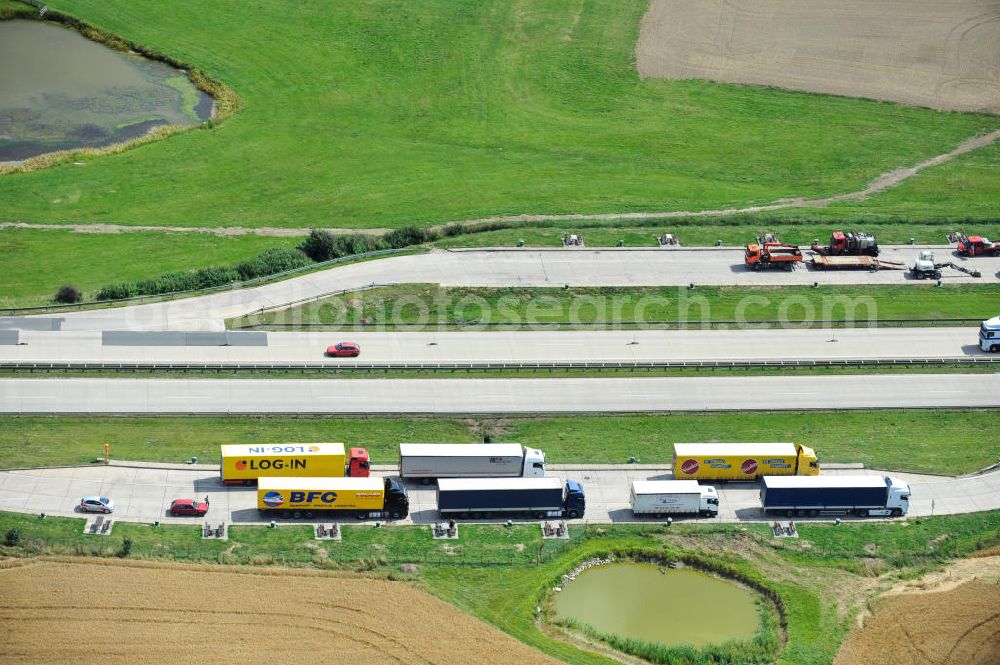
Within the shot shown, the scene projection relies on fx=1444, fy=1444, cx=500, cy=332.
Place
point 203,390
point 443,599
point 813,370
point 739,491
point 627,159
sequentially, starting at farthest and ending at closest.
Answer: point 627,159 → point 813,370 → point 203,390 → point 739,491 → point 443,599

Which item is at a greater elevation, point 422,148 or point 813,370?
point 422,148

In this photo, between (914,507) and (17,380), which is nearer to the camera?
(914,507)

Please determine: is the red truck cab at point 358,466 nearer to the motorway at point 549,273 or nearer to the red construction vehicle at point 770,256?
the motorway at point 549,273

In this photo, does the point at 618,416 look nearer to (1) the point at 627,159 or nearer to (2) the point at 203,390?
(2) the point at 203,390

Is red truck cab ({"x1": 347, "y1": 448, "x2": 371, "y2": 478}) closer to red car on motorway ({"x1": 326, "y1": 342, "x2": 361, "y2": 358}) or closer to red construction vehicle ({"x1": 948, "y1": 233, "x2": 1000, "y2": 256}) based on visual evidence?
red car on motorway ({"x1": 326, "y1": 342, "x2": 361, "y2": 358})

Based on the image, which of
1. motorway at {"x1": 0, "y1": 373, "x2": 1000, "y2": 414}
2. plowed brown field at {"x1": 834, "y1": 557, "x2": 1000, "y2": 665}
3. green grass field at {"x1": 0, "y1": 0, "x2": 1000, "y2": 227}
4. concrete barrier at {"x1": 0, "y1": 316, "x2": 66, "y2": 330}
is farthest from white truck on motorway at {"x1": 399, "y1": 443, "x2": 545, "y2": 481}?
green grass field at {"x1": 0, "y1": 0, "x2": 1000, "y2": 227}

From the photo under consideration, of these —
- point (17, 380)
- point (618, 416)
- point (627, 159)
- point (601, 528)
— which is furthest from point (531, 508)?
point (627, 159)

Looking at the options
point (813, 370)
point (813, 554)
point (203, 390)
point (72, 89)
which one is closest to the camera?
point (813, 554)
